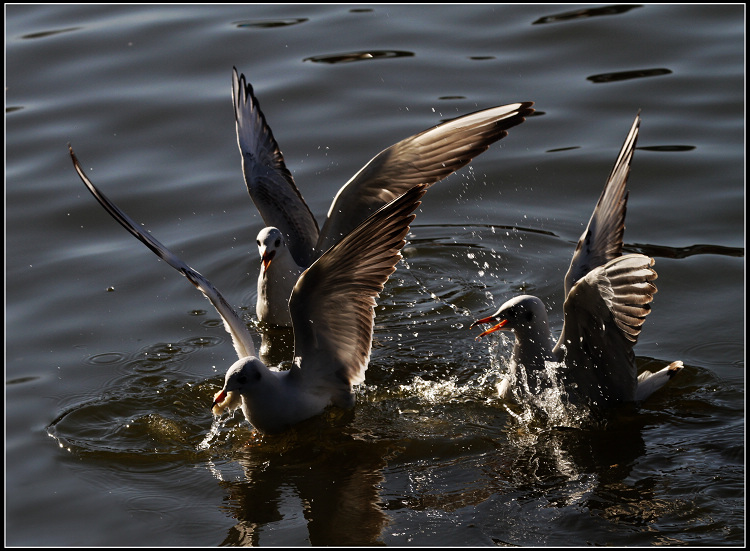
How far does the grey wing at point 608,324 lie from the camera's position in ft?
19.0

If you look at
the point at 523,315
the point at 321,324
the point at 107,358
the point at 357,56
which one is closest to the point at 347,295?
the point at 321,324

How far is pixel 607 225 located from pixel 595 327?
84 cm

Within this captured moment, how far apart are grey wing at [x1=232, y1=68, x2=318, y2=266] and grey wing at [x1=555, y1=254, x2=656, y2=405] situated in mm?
3107

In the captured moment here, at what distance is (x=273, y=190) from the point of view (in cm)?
927

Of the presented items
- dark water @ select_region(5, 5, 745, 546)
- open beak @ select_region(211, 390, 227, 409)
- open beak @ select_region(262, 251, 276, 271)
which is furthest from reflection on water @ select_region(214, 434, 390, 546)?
open beak @ select_region(262, 251, 276, 271)

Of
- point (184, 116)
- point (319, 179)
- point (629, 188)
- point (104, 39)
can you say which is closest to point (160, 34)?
point (104, 39)

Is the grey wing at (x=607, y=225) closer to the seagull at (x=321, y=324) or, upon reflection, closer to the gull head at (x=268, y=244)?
the seagull at (x=321, y=324)

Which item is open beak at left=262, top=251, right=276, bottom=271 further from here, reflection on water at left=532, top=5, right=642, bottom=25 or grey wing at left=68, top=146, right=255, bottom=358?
reflection on water at left=532, top=5, right=642, bottom=25

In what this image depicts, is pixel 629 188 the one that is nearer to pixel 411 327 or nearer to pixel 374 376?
pixel 411 327

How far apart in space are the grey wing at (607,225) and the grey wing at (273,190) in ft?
9.61

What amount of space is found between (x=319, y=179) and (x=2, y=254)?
3.07m

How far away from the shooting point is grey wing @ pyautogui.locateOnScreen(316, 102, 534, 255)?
7801 millimetres

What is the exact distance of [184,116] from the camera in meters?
11.6

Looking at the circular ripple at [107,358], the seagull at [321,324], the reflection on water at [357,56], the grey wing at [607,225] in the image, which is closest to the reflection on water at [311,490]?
the seagull at [321,324]
